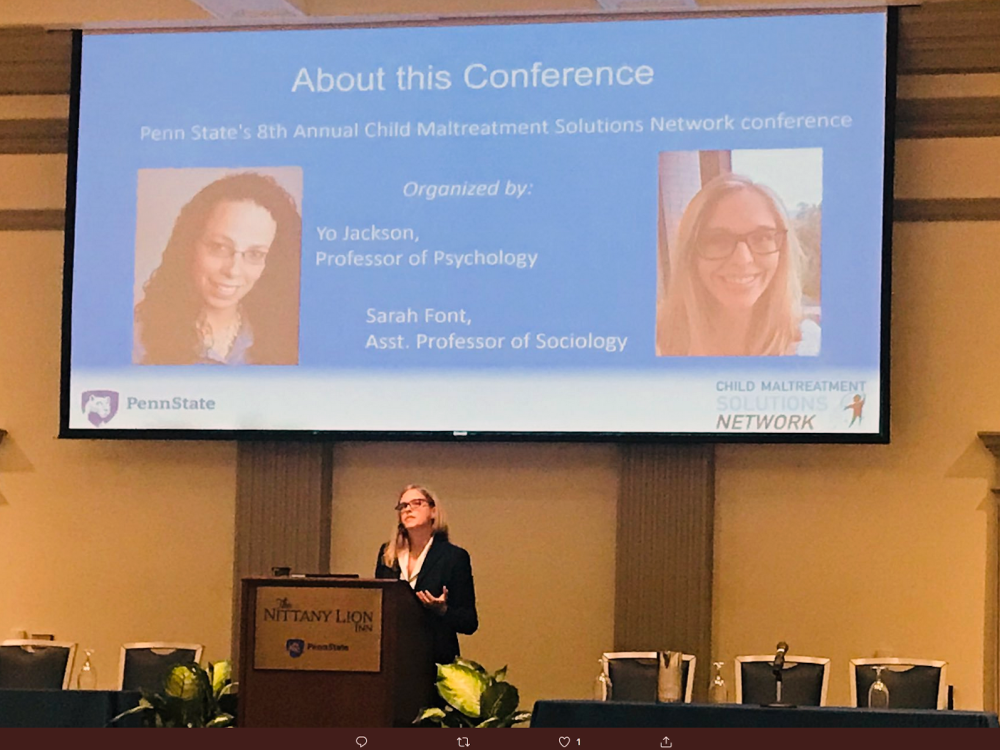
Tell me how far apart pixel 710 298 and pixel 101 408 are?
3.04 meters

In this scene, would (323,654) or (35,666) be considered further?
(35,666)

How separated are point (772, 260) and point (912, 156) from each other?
0.87 metres

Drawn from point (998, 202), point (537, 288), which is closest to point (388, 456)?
point (537, 288)

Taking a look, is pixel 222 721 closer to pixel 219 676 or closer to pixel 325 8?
pixel 219 676

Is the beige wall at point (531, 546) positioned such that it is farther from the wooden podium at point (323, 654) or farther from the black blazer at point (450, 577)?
the wooden podium at point (323, 654)

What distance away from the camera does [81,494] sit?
802 centimetres

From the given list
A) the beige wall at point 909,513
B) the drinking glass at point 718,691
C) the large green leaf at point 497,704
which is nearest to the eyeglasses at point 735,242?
the beige wall at point 909,513

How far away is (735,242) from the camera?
23.9 feet

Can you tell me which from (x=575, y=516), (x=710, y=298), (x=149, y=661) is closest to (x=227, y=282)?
(x=149, y=661)

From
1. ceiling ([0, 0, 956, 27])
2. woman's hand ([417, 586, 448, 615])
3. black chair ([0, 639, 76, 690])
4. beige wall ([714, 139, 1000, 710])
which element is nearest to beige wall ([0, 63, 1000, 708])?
beige wall ([714, 139, 1000, 710])

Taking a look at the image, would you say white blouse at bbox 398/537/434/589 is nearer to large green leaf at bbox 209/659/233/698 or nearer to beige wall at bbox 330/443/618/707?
large green leaf at bbox 209/659/233/698

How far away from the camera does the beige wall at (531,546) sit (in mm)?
7527

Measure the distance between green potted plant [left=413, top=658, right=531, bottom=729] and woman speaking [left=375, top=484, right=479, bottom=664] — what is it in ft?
3.54

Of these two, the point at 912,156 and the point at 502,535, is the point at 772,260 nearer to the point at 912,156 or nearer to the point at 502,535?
the point at 912,156
